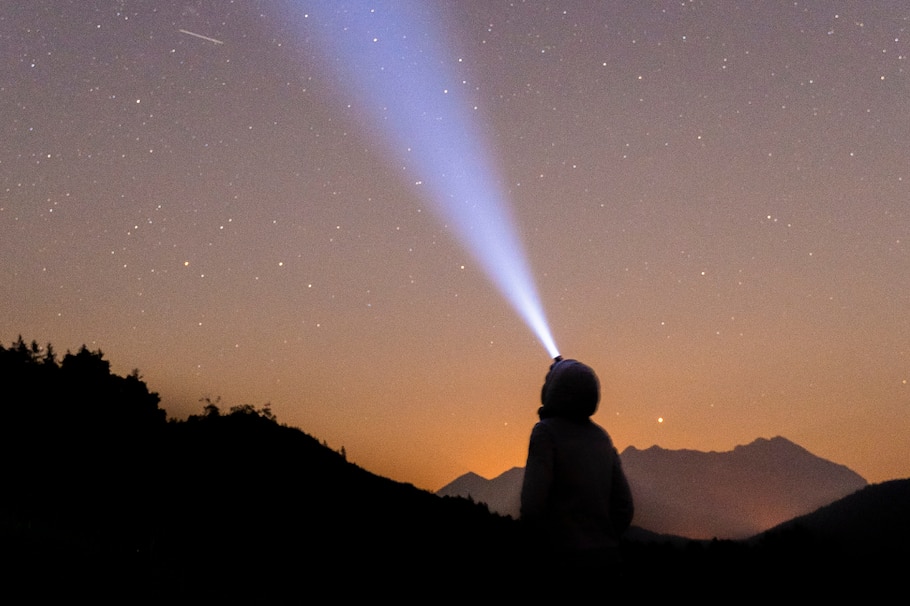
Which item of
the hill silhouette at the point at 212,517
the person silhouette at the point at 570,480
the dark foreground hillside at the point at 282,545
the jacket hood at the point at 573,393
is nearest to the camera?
the person silhouette at the point at 570,480

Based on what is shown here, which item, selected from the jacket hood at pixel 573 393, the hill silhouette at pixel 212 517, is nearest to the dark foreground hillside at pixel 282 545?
the hill silhouette at pixel 212 517

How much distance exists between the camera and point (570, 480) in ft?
Answer: 12.3

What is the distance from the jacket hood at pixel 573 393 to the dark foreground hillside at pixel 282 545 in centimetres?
70

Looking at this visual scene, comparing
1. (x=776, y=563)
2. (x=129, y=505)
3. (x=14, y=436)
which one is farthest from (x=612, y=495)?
(x=14, y=436)

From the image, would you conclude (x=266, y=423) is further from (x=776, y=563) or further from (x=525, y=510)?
(x=525, y=510)

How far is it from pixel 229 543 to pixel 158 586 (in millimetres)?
3221

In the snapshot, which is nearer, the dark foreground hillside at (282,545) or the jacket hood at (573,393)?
the jacket hood at (573,393)

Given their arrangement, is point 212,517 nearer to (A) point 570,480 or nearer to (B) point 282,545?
(B) point 282,545

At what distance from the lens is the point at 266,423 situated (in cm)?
1944

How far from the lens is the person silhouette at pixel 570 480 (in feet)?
12.1

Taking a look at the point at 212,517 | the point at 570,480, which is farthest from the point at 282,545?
the point at 570,480

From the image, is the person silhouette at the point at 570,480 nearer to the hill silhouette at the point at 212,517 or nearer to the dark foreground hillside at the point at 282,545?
the dark foreground hillside at the point at 282,545

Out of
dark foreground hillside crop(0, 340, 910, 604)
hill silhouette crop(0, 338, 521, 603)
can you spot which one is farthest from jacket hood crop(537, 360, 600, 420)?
hill silhouette crop(0, 338, 521, 603)

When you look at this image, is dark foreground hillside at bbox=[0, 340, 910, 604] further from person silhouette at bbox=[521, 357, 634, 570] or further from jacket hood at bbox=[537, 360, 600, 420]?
jacket hood at bbox=[537, 360, 600, 420]
